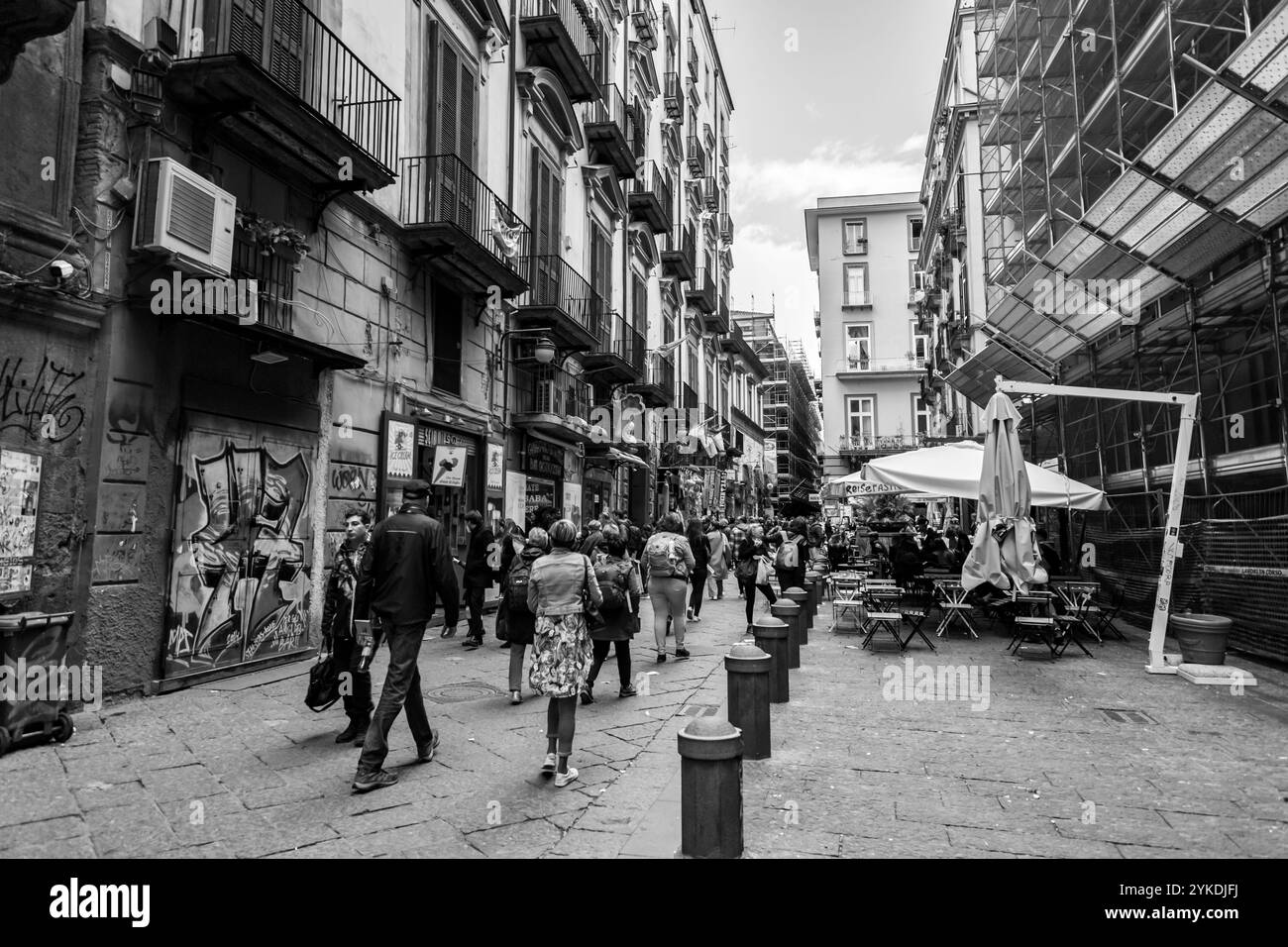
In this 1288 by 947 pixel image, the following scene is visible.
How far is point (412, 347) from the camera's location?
10.9 meters

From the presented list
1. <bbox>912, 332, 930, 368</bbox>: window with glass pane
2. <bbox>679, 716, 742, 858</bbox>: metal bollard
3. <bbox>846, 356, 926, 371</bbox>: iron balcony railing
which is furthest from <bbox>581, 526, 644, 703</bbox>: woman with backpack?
<bbox>846, 356, 926, 371</bbox>: iron balcony railing

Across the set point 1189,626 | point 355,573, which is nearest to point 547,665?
point 355,573

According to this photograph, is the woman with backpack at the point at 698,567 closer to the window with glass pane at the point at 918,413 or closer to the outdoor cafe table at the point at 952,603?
the outdoor cafe table at the point at 952,603

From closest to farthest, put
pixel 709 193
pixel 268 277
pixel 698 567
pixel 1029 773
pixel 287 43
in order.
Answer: pixel 1029 773, pixel 268 277, pixel 287 43, pixel 698 567, pixel 709 193

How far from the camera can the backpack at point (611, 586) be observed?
665cm

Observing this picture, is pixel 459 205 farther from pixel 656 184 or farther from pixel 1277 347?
pixel 656 184

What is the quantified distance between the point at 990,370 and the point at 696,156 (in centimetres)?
1751

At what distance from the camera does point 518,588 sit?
6691mm

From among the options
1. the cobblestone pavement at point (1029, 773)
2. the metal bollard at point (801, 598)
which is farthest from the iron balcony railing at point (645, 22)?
the cobblestone pavement at point (1029, 773)

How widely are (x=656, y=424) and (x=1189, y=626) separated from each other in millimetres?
18628

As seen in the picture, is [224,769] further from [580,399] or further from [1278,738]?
[580,399]

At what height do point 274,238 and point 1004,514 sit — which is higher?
point 274,238

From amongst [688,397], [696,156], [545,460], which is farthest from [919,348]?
[545,460]

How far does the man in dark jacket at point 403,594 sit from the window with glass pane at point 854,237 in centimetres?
4802
